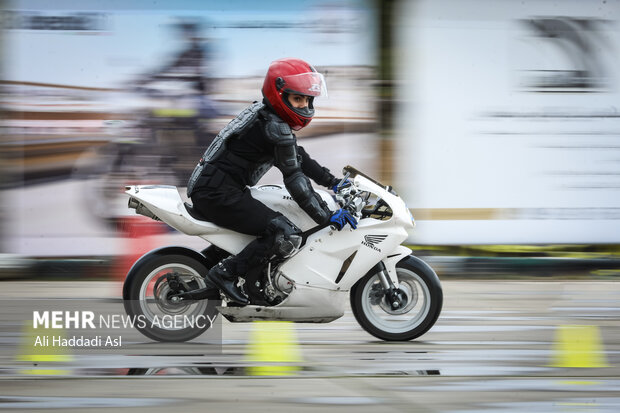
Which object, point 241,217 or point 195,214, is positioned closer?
point 241,217

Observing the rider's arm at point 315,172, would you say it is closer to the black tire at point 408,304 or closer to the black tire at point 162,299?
the black tire at point 408,304

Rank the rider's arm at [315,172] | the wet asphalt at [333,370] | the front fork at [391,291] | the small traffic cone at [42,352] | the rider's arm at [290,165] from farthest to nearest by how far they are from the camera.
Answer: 1. the rider's arm at [315,172]
2. the front fork at [391,291]
3. the rider's arm at [290,165]
4. the small traffic cone at [42,352]
5. the wet asphalt at [333,370]

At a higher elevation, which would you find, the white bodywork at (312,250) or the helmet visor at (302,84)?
the helmet visor at (302,84)

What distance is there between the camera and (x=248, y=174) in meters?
6.57

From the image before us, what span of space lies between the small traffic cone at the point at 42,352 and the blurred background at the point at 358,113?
13.9 ft

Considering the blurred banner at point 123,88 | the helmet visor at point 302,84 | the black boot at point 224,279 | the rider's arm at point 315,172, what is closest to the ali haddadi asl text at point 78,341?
the black boot at point 224,279

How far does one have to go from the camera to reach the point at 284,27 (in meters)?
10.9

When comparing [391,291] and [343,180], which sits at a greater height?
[343,180]

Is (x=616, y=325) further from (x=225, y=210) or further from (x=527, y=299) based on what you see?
(x=225, y=210)

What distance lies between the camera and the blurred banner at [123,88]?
10.7 meters

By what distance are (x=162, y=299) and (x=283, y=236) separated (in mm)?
956

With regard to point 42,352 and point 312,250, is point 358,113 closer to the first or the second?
point 312,250

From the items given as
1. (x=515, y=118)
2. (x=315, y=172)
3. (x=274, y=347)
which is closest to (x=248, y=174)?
(x=315, y=172)

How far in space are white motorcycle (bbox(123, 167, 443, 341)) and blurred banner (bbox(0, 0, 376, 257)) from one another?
419cm
